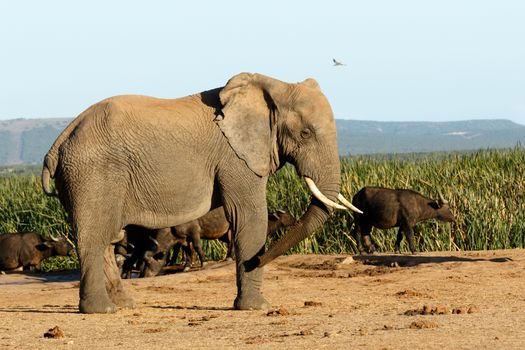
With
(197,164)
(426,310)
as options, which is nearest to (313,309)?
(426,310)

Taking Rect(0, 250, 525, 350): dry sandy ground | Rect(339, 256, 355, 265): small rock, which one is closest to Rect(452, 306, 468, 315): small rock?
Rect(0, 250, 525, 350): dry sandy ground

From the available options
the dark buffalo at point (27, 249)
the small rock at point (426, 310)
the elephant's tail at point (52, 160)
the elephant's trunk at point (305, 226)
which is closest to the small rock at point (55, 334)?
the elephant's tail at point (52, 160)

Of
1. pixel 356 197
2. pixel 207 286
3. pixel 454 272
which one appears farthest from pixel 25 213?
pixel 454 272

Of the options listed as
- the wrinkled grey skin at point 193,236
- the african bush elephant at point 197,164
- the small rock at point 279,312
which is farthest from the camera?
the wrinkled grey skin at point 193,236

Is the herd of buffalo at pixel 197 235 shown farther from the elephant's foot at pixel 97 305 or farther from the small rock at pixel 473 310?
the small rock at pixel 473 310

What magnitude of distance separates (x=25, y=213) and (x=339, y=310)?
13641 mm

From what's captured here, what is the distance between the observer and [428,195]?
875 inches

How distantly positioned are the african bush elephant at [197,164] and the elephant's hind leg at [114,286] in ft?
0.69

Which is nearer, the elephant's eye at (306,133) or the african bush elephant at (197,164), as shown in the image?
the african bush elephant at (197,164)

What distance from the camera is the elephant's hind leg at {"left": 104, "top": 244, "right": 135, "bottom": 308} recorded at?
1330 centimetres

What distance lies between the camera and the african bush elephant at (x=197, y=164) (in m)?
12.6

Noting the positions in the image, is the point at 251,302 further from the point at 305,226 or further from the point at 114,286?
the point at 114,286

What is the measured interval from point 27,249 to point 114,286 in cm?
797

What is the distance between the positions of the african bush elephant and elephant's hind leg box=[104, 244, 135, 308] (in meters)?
0.21
